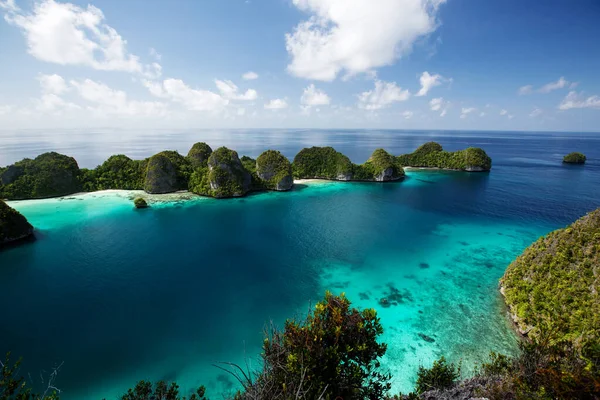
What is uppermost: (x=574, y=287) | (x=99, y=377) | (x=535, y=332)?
(x=574, y=287)

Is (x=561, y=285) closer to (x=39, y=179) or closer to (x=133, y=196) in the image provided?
(x=133, y=196)

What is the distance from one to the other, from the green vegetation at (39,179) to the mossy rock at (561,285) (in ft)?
268

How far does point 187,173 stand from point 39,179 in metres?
29.5

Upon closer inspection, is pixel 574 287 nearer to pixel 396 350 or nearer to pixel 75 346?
pixel 396 350

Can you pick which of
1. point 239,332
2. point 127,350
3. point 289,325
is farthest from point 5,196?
point 289,325

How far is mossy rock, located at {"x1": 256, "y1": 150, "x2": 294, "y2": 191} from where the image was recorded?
63.8 m

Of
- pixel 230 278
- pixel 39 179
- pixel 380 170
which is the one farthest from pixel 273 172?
pixel 39 179

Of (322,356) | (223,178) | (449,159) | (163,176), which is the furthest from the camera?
(449,159)

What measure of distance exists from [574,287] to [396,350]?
1434cm

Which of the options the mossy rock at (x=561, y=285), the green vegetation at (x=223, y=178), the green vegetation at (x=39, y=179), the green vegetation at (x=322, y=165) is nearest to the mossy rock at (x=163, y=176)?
the green vegetation at (x=223, y=178)

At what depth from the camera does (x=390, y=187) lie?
69.1 metres

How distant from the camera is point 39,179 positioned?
54531mm

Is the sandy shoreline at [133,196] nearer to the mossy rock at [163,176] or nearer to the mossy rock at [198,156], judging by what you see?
the mossy rock at [163,176]

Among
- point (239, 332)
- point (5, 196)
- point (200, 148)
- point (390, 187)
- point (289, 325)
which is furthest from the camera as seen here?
point (200, 148)
